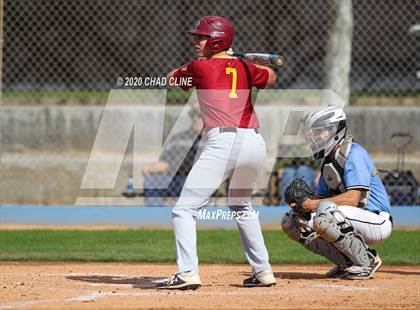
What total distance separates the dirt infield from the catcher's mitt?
52cm

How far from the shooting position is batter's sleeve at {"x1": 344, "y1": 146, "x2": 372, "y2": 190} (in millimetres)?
7297

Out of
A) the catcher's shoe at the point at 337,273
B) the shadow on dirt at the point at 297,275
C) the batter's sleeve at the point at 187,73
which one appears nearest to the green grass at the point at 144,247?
the shadow on dirt at the point at 297,275

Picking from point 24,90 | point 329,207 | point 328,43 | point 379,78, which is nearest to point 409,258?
point 329,207

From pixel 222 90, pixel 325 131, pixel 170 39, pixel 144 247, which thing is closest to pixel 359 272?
pixel 325 131

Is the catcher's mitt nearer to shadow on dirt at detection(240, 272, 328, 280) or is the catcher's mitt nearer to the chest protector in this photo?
the chest protector

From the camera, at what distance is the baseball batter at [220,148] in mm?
6766

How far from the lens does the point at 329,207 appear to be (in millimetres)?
7266

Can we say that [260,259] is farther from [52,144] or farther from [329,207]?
[52,144]

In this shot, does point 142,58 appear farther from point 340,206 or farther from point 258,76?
point 258,76

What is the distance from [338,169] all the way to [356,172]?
0.18 m

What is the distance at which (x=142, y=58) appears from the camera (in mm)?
15422

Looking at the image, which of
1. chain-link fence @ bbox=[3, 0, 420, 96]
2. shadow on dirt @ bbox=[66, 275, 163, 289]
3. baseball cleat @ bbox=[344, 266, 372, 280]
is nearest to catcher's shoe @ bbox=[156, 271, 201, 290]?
shadow on dirt @ bbox=[66, 275, 163, 289]

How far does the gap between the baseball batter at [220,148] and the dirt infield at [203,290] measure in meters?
0.27

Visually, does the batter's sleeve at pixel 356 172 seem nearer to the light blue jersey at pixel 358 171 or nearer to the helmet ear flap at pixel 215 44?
the light blue jersey at pixel 358 171
